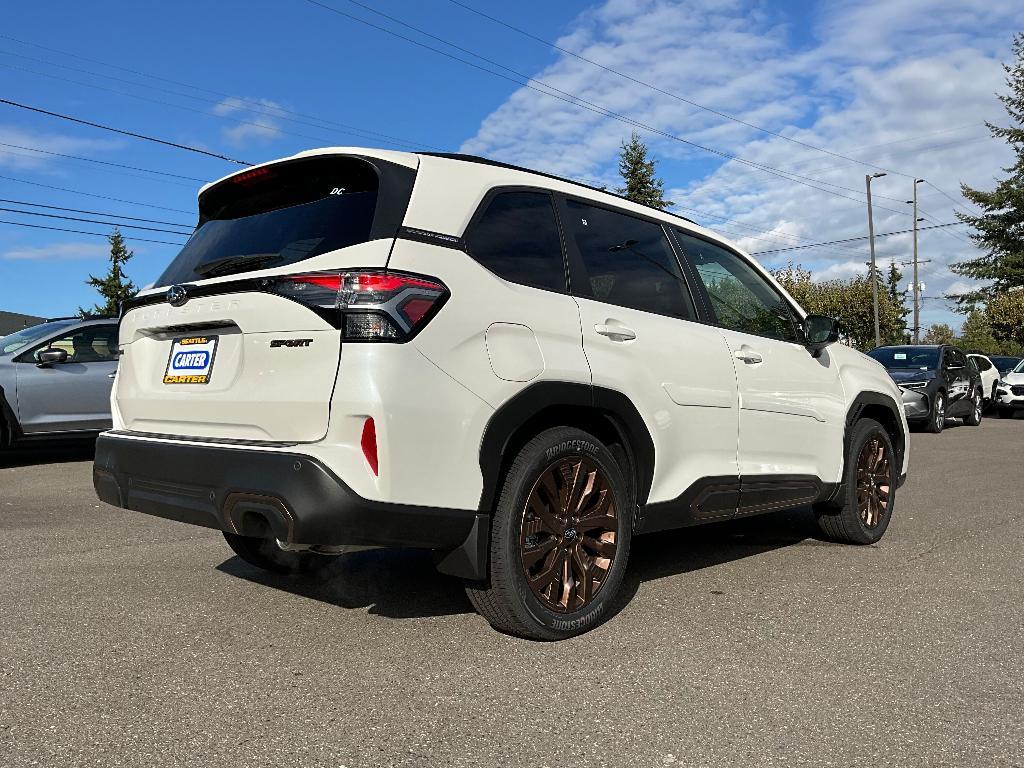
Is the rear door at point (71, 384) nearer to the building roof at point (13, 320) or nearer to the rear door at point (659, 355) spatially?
the rear door at point (659, 355)

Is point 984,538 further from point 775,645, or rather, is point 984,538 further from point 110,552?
point 110,552

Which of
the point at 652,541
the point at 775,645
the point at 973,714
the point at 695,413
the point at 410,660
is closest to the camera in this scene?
the point at 973,714

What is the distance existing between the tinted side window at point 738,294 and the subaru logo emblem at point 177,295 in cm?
249

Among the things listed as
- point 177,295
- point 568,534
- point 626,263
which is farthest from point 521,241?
point 177,295

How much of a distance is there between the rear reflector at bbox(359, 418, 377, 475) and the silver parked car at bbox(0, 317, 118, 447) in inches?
281

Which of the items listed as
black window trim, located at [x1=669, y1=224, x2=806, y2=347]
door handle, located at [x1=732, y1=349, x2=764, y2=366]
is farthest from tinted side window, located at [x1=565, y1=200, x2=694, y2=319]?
door handle, located at [x1=732, y1=349, x2=764, y2=366]

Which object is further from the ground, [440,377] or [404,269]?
[404,269]

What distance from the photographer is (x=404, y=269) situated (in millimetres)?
3078

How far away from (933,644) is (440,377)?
89.6 inches

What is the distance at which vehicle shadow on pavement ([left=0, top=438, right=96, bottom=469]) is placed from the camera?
9.55 metres

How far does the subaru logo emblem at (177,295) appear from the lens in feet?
11.6

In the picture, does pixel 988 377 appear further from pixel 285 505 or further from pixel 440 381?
pixel 285 505

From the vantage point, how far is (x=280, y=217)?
3553 mm

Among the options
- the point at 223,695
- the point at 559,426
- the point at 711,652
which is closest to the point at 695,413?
the point at 559,426
